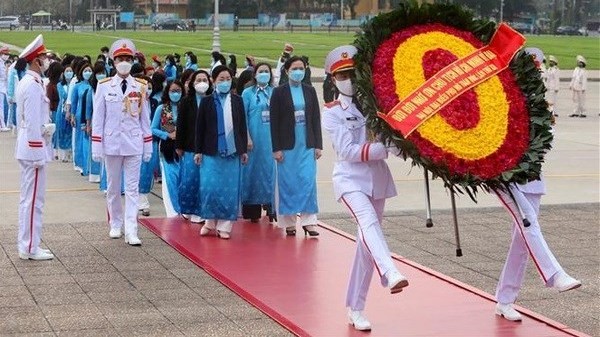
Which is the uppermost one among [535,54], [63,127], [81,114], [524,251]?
[535,54]

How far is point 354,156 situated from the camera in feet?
27.1

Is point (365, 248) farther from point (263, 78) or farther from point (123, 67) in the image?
point (263, 78)

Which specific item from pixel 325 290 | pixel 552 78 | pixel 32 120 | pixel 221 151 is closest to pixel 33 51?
Answer: pixel 32 120

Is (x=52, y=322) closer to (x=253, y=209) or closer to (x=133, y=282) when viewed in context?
(x=133, y=282)

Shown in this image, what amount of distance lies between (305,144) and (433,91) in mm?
4604

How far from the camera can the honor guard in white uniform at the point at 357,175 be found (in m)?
8.18

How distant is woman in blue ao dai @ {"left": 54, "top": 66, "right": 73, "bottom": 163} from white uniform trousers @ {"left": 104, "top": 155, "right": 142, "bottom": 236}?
7399mm

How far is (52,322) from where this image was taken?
860 centimetres

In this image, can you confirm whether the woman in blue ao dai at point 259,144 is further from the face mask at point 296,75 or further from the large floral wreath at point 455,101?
the large floral wreath at point 455,101

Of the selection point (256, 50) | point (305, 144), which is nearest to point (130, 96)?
point (305, 144)

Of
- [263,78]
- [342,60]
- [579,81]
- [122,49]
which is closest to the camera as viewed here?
[342,60]

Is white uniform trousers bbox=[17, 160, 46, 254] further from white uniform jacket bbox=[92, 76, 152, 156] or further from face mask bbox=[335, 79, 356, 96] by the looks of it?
face mask bbox=[335, 79, 356, 96]

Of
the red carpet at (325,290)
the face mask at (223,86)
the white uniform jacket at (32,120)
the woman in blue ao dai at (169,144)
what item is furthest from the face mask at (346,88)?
the woman in blue ao dai at (169,144)

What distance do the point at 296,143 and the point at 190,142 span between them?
4.04 feet
